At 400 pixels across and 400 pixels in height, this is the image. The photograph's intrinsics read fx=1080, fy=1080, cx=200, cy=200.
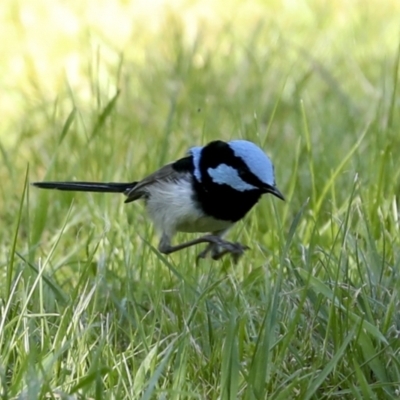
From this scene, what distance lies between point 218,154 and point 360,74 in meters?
2.39

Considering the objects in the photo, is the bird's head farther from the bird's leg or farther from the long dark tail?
the long dark tail

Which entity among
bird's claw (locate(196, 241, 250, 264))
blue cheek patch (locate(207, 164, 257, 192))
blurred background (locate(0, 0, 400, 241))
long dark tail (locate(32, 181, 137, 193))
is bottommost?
bird's claw (locate(196, 241, 250, 264))

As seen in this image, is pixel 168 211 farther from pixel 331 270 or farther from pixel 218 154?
pixel 331 270

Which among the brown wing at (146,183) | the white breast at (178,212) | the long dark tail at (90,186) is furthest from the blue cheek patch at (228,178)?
the long dark tail at (90,186)

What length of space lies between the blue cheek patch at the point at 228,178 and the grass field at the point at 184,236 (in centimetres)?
19

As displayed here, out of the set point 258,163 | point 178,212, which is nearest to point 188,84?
point 178,212

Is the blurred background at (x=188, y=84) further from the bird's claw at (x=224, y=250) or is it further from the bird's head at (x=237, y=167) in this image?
the bird's claw at (x=224, y=250)

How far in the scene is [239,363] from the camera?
2.44m

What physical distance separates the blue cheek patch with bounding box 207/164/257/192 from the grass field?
192 mm

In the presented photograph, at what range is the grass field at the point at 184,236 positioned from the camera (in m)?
2.55

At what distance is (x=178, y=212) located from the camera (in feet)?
11.4

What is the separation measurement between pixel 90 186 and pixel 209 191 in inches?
21.1

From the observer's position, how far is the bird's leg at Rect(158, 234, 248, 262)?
321cm

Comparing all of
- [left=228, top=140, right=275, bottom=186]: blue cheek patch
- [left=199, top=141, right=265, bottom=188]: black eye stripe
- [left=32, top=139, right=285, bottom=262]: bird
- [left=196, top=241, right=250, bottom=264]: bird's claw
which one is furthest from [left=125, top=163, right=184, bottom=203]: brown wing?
[left=228, top=140, right=275, bottom=186]: blue cheek patch
